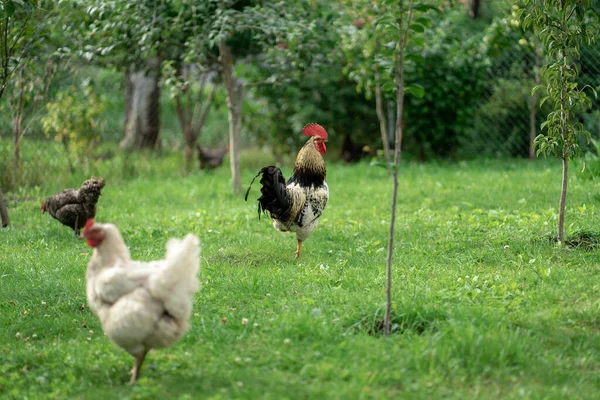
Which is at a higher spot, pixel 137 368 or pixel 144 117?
pixel 144 117

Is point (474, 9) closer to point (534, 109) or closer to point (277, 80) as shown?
point (534, 109)

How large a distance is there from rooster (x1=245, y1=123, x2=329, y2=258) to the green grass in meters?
0.34

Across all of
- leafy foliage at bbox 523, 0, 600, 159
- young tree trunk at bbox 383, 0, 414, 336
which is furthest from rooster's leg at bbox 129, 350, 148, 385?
leafy foliage at bbox 523, 0, 600, 159

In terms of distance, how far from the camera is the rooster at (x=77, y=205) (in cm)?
763

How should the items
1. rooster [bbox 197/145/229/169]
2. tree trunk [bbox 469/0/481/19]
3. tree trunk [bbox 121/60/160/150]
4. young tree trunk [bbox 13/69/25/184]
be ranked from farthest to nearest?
tree trunk [bbox 469/0/481/19] → tree trunk [bbox 121/60/160/150] → rooster [bbox 197/145/229/169] → young tree trunk [bbox 13/69/25/184]

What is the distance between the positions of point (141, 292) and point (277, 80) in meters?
8.96

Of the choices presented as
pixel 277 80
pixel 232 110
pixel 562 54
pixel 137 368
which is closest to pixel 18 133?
pixel 232 110

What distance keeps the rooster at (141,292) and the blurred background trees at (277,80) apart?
16.3 ft

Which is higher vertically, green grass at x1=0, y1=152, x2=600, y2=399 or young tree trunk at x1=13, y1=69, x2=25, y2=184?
young tree trunk at x1=13, y1=69, x2=25, y2=184

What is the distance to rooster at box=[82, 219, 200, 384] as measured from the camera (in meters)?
3.76

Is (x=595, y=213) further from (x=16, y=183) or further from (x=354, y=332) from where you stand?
(x=16, y=183)

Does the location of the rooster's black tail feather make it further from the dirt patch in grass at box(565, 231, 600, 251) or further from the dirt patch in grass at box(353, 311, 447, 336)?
the dirt patch in grass at box(565, 231, 600, 251)

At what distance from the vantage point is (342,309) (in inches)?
198

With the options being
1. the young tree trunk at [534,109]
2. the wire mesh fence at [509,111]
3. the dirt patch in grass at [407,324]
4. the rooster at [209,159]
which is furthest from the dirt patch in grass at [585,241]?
the rooster at [209,159]
